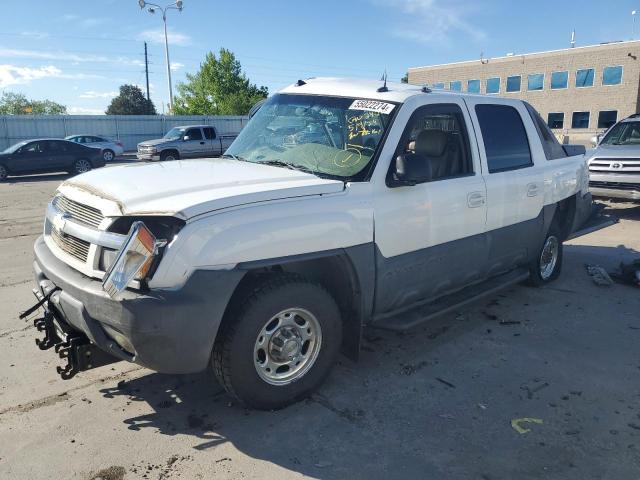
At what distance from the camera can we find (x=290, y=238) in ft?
10.00

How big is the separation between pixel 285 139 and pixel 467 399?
237 cm

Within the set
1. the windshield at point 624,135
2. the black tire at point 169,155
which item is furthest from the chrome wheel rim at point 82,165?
the windshield at point 624,135

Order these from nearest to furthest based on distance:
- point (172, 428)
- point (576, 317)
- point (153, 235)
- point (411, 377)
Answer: point (153, 235) → point (172, 428) → point (411, 377) → point (576, 317)

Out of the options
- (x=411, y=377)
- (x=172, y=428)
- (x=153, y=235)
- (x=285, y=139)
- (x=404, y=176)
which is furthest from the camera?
(x=285, y=139)

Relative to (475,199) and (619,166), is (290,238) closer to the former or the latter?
(475,199)

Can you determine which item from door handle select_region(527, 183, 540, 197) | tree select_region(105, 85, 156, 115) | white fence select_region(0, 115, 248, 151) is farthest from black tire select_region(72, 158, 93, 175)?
tree select_region(105, 85, 156, 115)

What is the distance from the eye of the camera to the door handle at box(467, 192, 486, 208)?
4.21 m

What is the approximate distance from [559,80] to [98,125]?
43023 mm

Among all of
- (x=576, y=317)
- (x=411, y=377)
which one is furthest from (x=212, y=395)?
(x=576, y=317)

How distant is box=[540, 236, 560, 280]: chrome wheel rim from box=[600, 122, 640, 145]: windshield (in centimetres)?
628

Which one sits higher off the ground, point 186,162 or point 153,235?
point 186,162

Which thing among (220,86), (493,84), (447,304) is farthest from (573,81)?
(447,304)

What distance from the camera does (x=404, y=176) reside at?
351 cm

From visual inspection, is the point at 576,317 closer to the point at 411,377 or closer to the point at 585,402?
the point at 585,402
